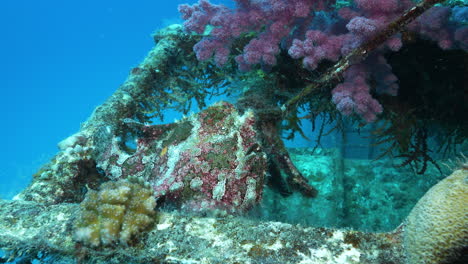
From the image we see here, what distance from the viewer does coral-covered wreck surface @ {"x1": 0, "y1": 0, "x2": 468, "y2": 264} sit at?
5.40 feet

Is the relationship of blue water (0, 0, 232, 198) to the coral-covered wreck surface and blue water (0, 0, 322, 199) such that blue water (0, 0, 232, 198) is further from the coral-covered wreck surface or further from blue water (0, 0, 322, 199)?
the coral-covered wreck surface

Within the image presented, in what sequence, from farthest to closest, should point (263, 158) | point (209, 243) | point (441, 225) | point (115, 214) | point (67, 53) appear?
point (67, 53) → point (263, 158) → point (115, 214) → point (209, 243) → point (441, 225)

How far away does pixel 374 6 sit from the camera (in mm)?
2627

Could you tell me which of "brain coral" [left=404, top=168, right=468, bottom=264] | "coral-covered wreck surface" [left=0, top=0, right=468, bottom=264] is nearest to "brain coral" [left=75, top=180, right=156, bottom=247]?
"coral-covered wreck surface" [left=0, top=0, right=468, bottom=264]

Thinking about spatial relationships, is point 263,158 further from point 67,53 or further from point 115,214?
point 67,53

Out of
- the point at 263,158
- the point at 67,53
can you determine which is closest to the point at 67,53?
the point at 67,53

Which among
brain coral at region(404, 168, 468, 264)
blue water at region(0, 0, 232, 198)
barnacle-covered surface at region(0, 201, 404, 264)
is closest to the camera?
brain coral at region(404, 168, 468, 264)

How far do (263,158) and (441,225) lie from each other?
5.84 ft

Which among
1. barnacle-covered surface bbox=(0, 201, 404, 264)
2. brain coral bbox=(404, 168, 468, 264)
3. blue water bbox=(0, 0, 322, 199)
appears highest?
blue water bbox=(0, 0, 322, 199)

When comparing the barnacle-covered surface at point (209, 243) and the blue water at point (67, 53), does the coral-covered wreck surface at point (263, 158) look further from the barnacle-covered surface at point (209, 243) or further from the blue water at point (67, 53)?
the blue water at point (67, 53)

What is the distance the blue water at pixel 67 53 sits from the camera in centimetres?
7275

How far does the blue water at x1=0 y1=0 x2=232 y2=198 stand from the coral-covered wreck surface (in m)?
75.4

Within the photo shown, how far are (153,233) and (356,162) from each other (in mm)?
4727

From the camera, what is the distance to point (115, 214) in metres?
1.93
